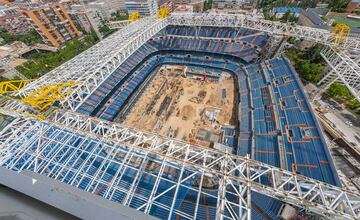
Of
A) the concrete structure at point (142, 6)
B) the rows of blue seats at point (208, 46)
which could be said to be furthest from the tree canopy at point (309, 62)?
the concrete structure at point (142, 6)

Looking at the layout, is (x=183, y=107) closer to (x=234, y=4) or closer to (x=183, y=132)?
(x=183, y=132)

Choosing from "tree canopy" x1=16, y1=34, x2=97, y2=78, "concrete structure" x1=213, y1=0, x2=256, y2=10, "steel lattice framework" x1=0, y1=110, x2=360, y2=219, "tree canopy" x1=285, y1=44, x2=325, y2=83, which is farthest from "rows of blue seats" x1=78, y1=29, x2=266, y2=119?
"concrete structure" x1=213, y1=0, x2=256, y2=10

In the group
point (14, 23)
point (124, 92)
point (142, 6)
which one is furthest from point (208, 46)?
point (14, 23)

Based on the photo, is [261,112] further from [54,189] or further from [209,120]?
[54,189]

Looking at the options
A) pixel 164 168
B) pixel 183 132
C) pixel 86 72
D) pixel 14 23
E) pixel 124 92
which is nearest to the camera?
pixel 164 168

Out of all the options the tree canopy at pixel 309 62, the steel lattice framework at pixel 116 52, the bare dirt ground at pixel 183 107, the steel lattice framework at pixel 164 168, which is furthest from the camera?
the tree canopy at pixel 309 62

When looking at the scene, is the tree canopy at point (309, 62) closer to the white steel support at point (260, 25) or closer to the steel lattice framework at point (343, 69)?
the steel lattice framework at point (343, 69)

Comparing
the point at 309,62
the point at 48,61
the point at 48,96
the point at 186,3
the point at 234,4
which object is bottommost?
the point at 48,61

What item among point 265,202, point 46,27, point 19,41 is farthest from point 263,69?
point 19,41
